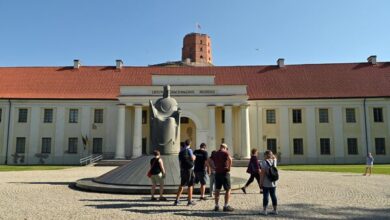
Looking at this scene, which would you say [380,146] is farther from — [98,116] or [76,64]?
[76,64]

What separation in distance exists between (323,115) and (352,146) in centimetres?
421

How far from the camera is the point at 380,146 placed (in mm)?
35656

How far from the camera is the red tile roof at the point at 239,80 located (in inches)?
1464

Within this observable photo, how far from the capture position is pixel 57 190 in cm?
1269

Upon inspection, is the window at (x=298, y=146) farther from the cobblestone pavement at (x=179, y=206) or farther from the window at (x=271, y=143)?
the cobblestone pavement at (x=179, y=206)

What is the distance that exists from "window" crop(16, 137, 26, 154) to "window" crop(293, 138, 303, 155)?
27.9 metres

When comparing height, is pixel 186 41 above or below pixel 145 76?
above

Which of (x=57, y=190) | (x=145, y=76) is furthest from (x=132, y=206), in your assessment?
(x=145, y=76)

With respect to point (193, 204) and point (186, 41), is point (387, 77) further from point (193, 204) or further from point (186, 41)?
point (186, 41)

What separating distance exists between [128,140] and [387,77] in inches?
1139

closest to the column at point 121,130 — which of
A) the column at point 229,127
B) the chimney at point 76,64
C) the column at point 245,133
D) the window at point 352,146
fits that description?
the column at point 229,127

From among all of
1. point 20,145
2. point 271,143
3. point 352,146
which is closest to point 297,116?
point 271,143

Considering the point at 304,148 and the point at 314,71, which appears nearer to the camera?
the point at 304,148

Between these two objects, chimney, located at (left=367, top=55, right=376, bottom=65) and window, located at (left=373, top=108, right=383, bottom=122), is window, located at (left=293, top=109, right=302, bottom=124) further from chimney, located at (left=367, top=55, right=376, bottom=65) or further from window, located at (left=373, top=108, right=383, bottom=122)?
chimney, located at (left=367, top=55, right=376, bottom=65)
